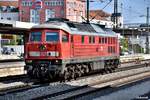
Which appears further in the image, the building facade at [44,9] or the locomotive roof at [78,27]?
the building facade at [44,9]

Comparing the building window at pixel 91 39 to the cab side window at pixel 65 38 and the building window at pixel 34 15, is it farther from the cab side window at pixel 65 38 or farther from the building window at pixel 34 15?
the building window at pixel 34 15

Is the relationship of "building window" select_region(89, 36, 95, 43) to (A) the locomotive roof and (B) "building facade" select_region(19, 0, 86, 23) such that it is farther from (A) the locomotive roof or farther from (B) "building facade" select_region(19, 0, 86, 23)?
(B) "building facade" select_region(19, 0, 86, 23)

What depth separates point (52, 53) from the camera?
22.8 meters

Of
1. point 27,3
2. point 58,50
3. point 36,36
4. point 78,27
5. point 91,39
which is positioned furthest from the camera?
point 27,3

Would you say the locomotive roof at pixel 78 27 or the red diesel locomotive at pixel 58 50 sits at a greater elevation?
the locomotive roof at pixel 78 27

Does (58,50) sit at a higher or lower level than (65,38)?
lower

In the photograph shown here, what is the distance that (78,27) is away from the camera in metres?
25.4

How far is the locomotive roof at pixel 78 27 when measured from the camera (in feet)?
76.5

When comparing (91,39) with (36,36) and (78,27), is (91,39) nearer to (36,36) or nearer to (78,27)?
(78,27)

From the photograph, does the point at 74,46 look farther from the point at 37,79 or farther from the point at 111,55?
the point at 111,55

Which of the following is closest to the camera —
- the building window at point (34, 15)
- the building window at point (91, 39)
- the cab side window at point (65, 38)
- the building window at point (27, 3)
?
the cab side window at point (65, 38)

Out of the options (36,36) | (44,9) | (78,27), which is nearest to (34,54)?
(36,36)

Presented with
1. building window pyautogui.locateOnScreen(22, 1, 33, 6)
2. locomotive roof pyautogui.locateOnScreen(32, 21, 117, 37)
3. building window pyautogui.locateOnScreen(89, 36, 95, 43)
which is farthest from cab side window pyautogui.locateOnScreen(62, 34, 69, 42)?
building window pyautogui.locateOnScreen(22, 1, 33, 6)

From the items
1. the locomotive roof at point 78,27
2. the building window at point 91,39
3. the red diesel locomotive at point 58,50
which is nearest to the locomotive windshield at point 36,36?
the red diesel locomotive at point 58,50
